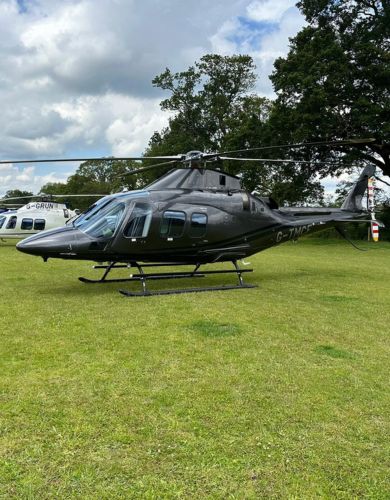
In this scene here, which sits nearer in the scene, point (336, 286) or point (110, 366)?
point (110, 366)

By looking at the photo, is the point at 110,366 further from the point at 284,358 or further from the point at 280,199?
the point at 280,199

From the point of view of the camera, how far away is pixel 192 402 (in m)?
3.87

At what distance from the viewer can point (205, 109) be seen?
1564 inches

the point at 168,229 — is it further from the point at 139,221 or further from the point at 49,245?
the point at 49,245

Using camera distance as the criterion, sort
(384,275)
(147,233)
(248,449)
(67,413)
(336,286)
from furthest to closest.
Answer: (384,275) → (336,286) → (147,233) → (67,413) → (248,449)

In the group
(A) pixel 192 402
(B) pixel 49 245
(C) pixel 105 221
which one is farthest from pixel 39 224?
(A) pixel 192 402

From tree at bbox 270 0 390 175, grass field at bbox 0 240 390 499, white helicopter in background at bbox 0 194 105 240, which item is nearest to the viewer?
grass field at bbox 0 240 390 499

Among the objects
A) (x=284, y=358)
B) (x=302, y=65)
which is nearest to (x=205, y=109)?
(x=302, y=65)

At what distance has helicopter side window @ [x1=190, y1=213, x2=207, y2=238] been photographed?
31.2 ft

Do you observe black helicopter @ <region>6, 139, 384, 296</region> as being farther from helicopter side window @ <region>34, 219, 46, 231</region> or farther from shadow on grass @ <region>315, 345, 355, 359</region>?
helicopter side window @ <region>34, 219, 46, 231</region>

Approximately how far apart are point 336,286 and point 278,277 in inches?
72.1

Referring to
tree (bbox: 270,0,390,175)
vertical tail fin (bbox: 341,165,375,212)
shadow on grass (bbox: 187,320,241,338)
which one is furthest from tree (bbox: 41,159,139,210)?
shadow on grass (bbox: 187,320,241,338)

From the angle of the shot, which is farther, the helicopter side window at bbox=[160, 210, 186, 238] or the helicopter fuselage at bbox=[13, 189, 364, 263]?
the helicopter side window at bbox=[160, 210, 186, 238]

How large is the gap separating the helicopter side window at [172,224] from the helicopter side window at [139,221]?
0.34 m
